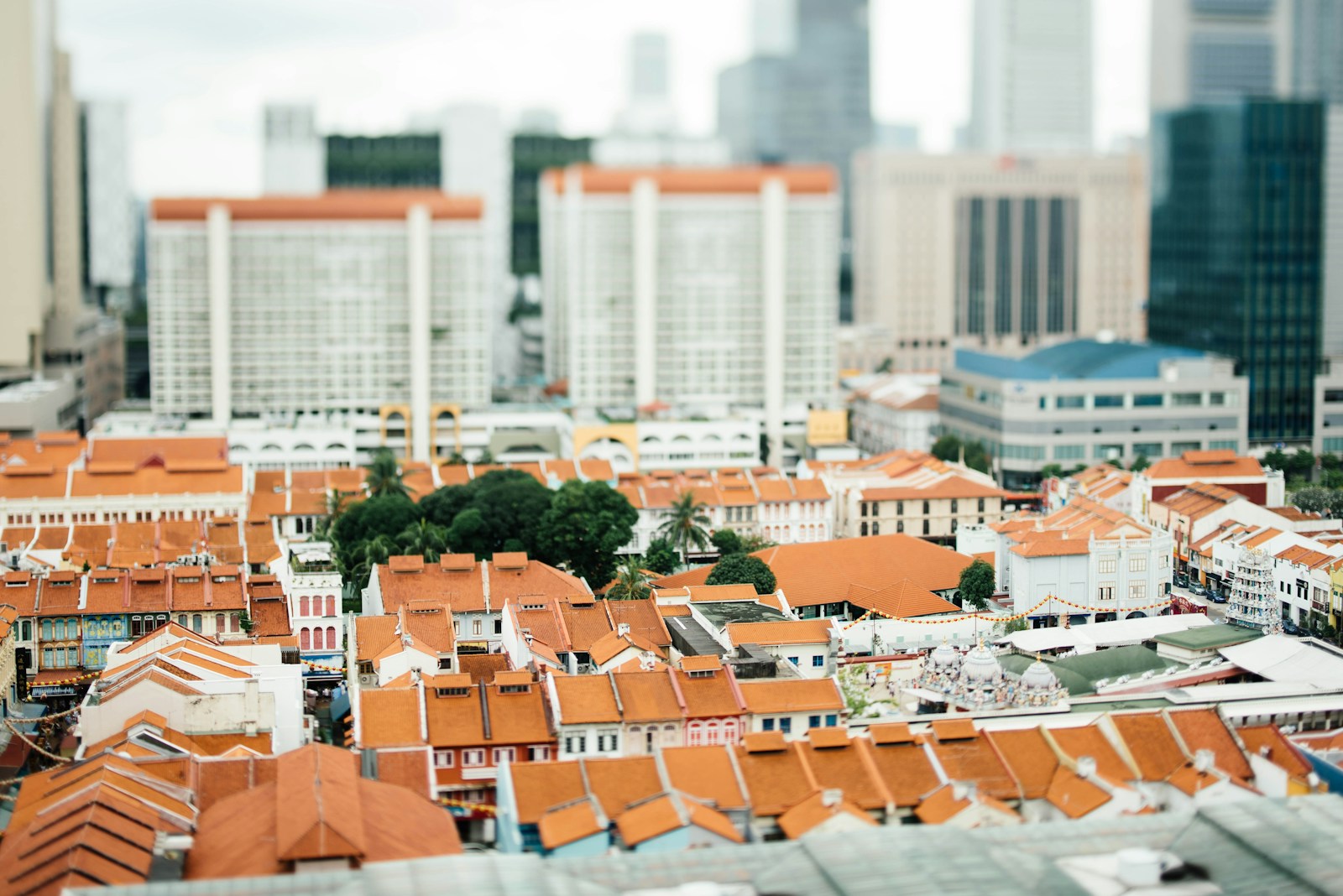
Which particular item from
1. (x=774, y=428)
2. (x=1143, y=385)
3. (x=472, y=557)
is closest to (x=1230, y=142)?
(x=1143, y=385)

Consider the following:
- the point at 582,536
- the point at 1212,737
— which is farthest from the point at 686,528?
the point at 1212,737

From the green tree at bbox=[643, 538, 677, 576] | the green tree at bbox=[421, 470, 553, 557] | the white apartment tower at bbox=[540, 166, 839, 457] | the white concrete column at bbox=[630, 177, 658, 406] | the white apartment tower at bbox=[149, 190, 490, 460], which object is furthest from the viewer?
the white apartment tower at bbox=[540, 166, 839, 457]

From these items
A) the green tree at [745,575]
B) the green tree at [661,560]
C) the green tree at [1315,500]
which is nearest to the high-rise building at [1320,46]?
the green tree at [1315,500]

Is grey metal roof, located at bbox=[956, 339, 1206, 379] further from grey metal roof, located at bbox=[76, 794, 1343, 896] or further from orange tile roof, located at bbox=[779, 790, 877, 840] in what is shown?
grey metal roof, located at bbox=[76, 794, 1343, 896]

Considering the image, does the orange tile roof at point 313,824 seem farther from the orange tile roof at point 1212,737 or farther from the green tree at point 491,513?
the green tree at point 491,513

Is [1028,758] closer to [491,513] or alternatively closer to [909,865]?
[909,865]

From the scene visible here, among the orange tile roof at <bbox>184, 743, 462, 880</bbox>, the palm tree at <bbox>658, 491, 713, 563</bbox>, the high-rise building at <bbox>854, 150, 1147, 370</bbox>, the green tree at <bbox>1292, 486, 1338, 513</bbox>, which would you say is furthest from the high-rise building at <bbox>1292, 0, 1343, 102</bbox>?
the orange tile roof at <bbox>184, 743, 462, 880</bbox>
